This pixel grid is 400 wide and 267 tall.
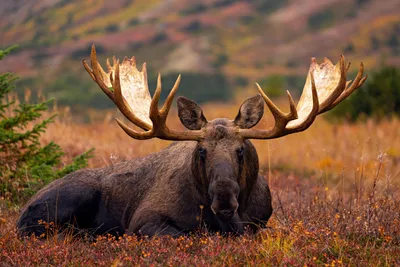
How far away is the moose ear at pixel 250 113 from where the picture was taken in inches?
273

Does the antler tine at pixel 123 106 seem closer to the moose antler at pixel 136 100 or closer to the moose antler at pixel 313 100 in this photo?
the moose antler at pixel 136 100

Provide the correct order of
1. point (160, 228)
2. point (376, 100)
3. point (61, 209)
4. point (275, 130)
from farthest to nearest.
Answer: point (376, 100), point (61, 209), point (160, 228), point (275, 130)

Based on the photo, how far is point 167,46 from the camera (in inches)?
7470

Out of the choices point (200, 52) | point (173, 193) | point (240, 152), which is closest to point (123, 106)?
point (173, 193)

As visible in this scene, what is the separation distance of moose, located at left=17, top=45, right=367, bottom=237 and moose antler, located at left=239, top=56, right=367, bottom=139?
1cm

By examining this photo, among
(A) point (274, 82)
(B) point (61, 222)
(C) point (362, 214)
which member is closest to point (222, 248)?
(C) point (362, 214)

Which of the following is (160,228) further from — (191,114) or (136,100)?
(136,100)

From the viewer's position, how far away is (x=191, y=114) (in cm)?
697

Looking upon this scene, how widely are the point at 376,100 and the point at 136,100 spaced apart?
17176 mm

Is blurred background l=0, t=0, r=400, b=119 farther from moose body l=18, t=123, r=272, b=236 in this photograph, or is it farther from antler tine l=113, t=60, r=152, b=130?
antler tine l=113, t=60, r=152, b=130

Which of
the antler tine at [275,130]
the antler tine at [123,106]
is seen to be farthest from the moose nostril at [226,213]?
the antler tine at [123,106]

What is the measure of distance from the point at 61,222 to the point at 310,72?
3.24 meters

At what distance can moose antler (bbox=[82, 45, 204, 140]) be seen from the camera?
665cm

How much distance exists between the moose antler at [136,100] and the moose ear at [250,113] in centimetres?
44
